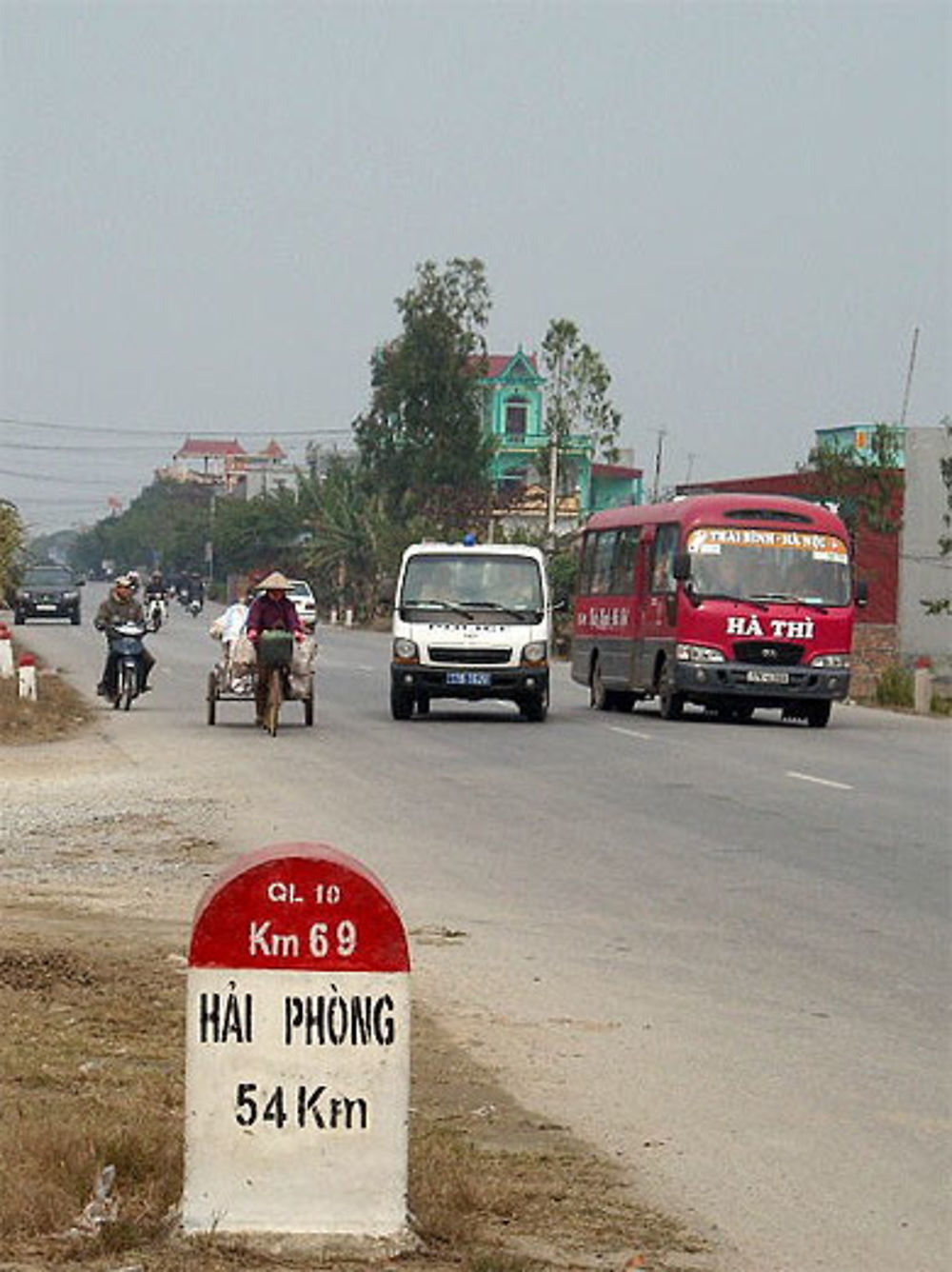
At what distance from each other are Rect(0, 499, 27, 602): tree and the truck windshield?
432 inches

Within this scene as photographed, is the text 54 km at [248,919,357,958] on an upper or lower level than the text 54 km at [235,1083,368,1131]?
upper

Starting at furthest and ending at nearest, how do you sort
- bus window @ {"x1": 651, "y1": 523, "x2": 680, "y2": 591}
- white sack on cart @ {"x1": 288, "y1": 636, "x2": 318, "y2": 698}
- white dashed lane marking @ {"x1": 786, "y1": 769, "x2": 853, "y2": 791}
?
1. bus window @ {"x1": 651, "y1": 523, "x2": 680, "y2": 591}
2. white sack on cart @ {"x1": 288, "y1": 636, "x2": 318, "y2": 698}
3. white dashed lane marking @ {"x1": 786, "y1": 769, "x2": 853, "y2": 791}

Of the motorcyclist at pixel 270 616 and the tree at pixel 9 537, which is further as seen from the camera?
the tree at pixel 9 537

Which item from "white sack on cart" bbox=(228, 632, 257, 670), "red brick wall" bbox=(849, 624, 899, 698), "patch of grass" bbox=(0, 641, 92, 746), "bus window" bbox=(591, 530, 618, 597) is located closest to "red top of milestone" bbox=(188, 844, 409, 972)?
"patch of grass" bbox=(0, 641, 92, 746)

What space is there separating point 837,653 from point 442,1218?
25.4m

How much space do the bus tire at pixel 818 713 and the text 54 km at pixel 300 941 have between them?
86.7 ft

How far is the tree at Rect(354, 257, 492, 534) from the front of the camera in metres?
94.6

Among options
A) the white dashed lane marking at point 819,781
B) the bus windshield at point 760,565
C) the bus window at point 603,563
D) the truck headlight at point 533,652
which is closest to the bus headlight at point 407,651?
the truck headlight at point 533,652

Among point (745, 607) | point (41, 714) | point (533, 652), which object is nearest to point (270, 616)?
point (41, 714)

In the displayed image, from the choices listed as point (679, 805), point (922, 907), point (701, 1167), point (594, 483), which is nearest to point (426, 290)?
point (594, 483)

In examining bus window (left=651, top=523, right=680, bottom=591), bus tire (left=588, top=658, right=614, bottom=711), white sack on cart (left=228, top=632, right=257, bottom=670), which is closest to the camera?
white sack on cart (left=228, top=632, right=257, bottom=670)

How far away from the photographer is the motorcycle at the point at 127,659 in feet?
103

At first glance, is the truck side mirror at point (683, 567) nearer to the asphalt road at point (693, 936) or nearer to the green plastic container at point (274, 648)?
the asphalt road at point (693, 936)

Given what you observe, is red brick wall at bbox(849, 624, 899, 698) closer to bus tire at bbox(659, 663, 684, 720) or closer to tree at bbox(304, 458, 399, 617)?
bus tire at bbox(659, 663, 684, 720)
